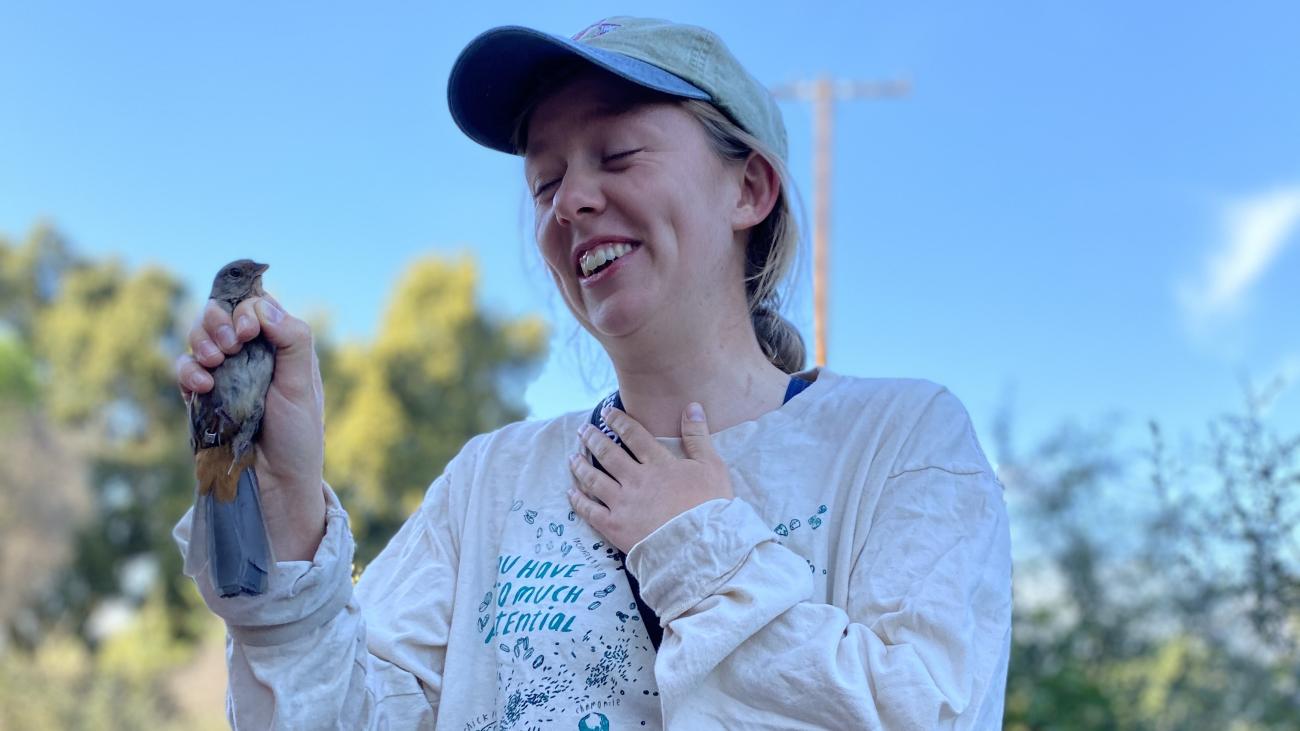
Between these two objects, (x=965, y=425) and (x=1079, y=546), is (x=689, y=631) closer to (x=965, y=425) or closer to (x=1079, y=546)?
(x=965, y=425)

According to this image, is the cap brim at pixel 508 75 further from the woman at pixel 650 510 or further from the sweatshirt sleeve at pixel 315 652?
the sweatshirt sleeve at pixel 315 652

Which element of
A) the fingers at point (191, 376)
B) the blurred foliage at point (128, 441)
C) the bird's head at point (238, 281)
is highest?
the bird's head at point (238, 281)

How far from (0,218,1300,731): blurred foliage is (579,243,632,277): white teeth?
152 centimetres

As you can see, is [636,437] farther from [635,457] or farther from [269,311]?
[269,311]

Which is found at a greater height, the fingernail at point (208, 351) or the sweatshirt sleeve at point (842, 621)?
the fingernail at point (208, 351)

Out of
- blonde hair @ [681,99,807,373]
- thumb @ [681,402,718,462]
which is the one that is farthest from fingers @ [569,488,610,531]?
blonde hair @ [681,99,807,373]

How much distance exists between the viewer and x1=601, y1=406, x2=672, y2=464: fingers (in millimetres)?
1483

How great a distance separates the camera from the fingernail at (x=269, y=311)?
4.29 ft

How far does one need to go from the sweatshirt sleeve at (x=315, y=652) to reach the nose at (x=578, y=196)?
1.61 feet

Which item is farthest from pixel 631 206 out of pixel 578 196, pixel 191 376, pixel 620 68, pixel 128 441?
pixel 128 441

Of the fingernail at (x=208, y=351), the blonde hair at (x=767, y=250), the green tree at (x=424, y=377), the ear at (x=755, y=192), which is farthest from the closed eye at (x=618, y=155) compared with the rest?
the green tree at (x=424, y=377)

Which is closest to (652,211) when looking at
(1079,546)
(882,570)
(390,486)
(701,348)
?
(701,348)

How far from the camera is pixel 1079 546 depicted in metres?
4.66

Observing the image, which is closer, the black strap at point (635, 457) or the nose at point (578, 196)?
the black strap at point (635, 457)
